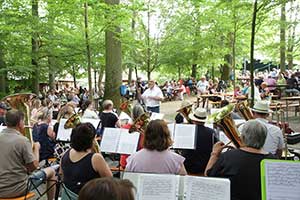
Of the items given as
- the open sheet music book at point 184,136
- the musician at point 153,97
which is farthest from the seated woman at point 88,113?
the open sheet music book at point 184,136

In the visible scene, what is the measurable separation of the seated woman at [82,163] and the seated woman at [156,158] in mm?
372

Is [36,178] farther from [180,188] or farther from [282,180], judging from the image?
[282,180]

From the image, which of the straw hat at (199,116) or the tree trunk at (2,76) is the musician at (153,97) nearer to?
the straw hat at (199,116)

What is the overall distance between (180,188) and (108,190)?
131 cm

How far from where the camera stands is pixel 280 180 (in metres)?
3.00

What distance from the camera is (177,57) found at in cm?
2462

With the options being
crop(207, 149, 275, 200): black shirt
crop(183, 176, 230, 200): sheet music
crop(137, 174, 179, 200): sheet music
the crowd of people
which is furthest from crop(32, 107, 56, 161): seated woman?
crop(183, 176, 230, 200): sheet music

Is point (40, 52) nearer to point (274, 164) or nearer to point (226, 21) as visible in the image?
point (226, 21)

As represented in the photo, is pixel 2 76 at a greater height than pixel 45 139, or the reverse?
pixel 2 76

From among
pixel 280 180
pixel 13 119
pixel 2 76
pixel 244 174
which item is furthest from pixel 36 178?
pixel 2 76

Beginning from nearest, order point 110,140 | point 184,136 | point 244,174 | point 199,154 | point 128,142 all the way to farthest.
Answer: point 244,174 → point 199,154 → point 184,136 → point 128,142 → point 110,140

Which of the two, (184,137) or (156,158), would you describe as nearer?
(156,158)

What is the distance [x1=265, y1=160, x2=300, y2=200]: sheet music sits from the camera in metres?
2.98

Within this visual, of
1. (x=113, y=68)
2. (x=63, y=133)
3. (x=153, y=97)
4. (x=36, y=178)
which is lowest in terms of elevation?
(x=36, y=178)
